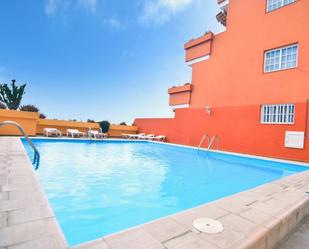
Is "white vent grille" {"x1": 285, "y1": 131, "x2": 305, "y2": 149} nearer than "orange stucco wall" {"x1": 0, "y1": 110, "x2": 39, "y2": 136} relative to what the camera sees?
Yes

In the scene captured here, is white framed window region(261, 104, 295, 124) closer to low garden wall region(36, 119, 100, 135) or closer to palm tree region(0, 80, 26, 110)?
low garden wall region(36, 119, 100, 135)

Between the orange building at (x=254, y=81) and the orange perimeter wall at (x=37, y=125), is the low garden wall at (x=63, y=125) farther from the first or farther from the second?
the orange building at (x=254, y=81)

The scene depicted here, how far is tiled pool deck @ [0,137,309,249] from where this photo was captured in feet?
5.45

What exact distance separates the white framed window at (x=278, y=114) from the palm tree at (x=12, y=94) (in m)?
21.5

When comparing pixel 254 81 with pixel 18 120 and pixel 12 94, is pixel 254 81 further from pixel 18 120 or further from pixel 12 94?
pixel 12 94

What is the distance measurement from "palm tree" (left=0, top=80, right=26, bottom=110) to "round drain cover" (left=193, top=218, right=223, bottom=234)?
902 inches

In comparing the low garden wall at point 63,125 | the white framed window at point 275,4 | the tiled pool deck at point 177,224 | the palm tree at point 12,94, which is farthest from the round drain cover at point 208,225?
the palm tree at point 12,94

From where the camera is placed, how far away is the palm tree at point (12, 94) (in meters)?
20.0

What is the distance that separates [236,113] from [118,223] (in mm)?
9801

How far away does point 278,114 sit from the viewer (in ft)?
31.0

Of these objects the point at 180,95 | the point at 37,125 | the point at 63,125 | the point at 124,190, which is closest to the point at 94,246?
the point at 124,190

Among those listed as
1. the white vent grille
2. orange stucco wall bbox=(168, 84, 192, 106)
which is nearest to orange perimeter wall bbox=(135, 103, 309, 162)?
the white vent grille

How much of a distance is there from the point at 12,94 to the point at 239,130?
21393 millimetres

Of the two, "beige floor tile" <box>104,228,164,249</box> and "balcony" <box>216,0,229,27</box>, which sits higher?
"balcony" <box>216,0,229,27</box>
